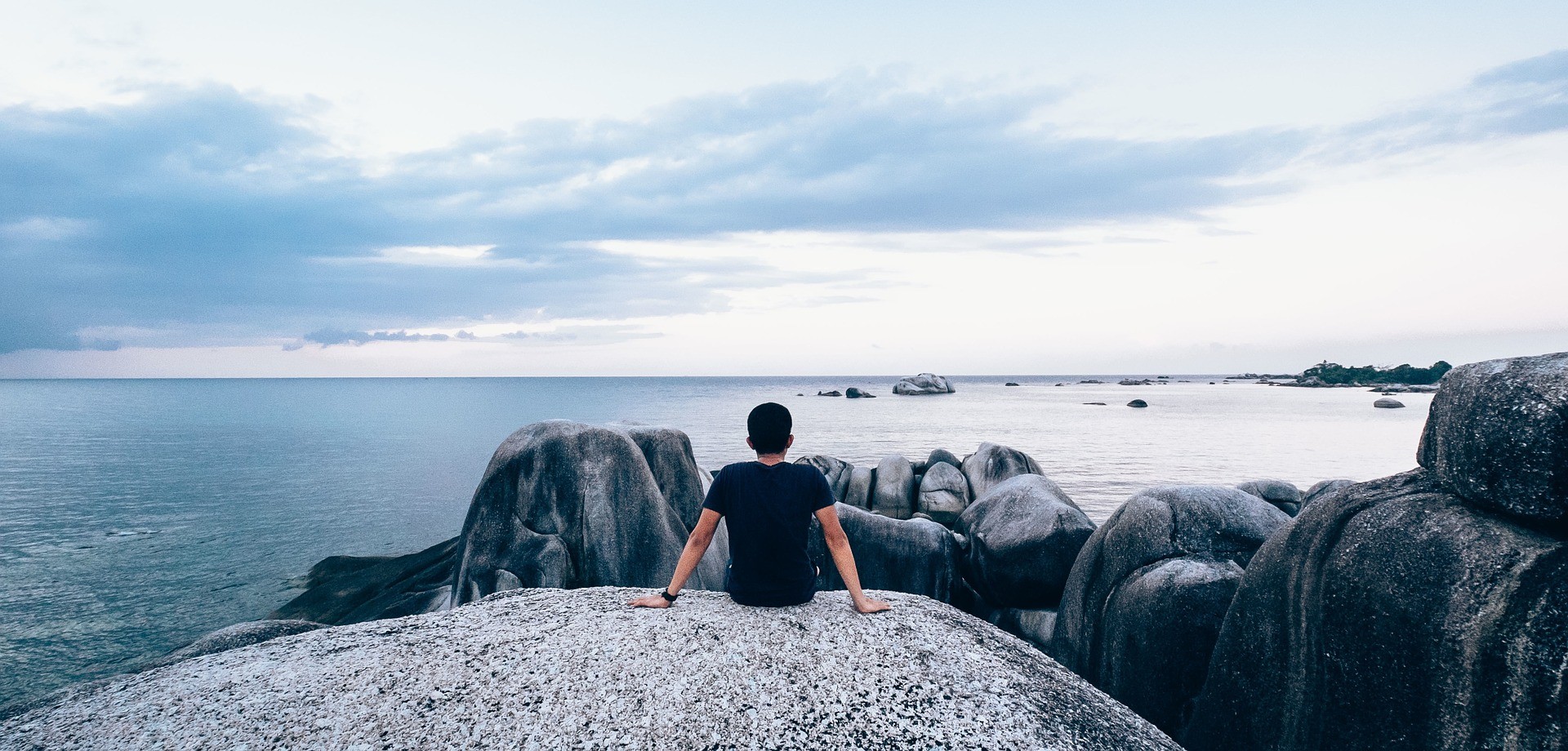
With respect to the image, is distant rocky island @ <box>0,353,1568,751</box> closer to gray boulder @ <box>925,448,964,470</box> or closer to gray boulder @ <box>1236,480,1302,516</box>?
gray boulder @ <box>1236,480,1302,516</box>

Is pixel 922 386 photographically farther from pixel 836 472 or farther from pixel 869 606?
pixel 869 606

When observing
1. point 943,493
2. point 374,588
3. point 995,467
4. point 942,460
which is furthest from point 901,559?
point 942,460

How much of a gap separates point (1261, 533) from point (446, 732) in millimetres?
7503

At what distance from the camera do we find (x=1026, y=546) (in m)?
11.1

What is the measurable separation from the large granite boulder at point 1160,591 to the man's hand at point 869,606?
3319mm

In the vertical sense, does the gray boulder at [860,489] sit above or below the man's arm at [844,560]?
below

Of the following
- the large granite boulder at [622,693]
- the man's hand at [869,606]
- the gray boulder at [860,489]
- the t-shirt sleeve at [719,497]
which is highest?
the t-shirt sleeve at [719,497]

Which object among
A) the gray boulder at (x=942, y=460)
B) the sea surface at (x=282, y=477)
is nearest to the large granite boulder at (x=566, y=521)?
the sea surface at (x=282, y=477)

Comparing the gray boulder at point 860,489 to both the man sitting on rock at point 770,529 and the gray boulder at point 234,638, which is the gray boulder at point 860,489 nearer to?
the man sitting on rock at point 770,529

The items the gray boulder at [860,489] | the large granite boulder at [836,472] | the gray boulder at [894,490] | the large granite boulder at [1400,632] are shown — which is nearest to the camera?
the large granite boulder at [1400,632]

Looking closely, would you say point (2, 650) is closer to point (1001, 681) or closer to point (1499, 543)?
point (1001, 681)

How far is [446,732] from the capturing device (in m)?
3.83

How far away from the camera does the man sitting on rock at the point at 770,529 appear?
4906mm

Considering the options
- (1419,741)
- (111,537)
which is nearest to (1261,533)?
(1419,741)
